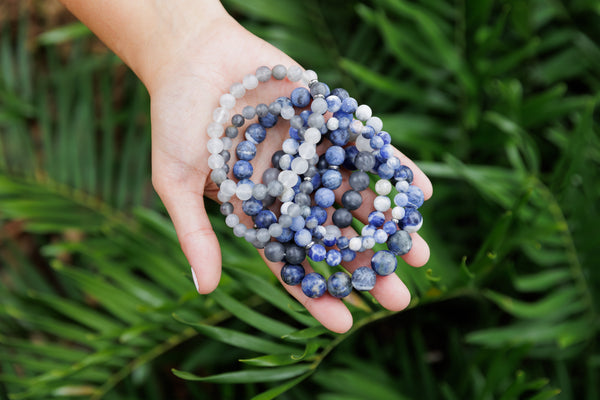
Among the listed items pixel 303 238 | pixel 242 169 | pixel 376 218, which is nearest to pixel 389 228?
pixel 376 218

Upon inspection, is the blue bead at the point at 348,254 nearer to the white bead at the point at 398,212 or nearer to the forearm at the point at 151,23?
the white bead at the point at 398,212

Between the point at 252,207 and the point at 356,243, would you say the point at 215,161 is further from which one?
the point at 356,243

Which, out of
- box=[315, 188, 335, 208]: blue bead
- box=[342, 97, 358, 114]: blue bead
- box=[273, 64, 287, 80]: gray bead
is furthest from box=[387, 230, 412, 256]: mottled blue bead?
box=[273, 64, 287, 80]: gray bead

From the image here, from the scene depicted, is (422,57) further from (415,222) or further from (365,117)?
(415,222)

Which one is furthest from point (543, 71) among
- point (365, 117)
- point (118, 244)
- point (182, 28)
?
point (118, 244)

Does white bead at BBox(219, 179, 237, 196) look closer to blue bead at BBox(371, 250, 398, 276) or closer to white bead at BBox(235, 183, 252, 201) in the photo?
white bead at BBox(235, 183, 252, 201)
